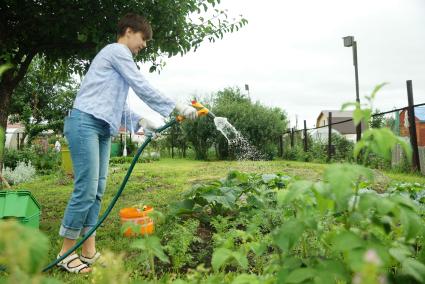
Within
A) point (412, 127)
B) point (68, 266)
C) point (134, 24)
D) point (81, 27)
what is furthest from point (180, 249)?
point (412, 127)

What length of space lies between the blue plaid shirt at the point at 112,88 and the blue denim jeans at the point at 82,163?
0.24ft

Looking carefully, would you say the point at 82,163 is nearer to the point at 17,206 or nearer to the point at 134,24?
the point at 17,206

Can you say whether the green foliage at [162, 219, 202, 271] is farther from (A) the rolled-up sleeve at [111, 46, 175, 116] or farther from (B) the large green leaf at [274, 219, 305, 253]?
(B) the large green leaf at [274, 219, 305, 253]

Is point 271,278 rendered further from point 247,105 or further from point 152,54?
point 247,105

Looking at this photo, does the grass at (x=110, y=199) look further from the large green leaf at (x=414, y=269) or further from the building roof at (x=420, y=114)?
the building roof at (x=420, y=114)

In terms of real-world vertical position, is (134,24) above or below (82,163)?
above

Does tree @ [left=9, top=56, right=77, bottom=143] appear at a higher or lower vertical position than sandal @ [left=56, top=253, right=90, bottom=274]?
higher

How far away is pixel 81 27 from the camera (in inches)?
194

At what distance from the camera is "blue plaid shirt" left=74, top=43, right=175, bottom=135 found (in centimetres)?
278

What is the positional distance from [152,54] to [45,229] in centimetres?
298

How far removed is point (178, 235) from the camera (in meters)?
2.81

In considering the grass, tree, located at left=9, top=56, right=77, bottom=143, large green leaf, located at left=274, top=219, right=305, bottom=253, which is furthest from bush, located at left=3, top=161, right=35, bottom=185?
tree, located at left=9, top=56, right=77, bottom=143

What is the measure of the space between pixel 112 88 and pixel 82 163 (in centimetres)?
54

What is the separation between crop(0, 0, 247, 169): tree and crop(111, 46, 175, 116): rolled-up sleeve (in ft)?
7.17
